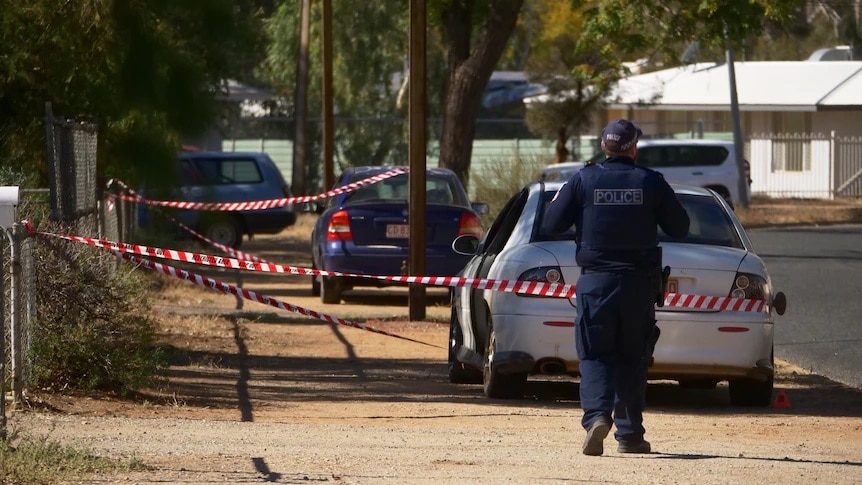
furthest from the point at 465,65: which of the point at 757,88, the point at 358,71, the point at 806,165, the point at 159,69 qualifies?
the point at 757,88

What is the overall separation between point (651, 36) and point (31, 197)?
46.0ft

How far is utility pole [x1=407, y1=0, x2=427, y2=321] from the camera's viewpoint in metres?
14.4

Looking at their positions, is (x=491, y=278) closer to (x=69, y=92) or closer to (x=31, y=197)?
(x=69, y=92)

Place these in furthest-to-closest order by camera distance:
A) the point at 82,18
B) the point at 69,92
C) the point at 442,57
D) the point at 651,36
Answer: the point at 442,57 < the point at 651,36 < the point at 69,92 < the point at 82,18

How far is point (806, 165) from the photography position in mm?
41719

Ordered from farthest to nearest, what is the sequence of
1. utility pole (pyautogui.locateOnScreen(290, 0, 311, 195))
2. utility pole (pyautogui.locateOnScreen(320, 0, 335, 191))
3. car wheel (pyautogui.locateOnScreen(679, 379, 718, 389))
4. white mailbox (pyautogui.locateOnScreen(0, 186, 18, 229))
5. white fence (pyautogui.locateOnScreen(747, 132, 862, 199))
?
white fence (pyautogui.locateOnScreen(747, 132, 862, 199)) < utility pole (pyautogui.locateOnScreen(290, 0, 311, 195)) < utility pole (pyautogui.locateOnScreen(320, 0, 335, 191)) < car wheel (pyautogui.locateOnScreen(679, 379, 718, 389)) < white mailbox (pyautogui.locateOnScreen(0, 186, 18, 229))

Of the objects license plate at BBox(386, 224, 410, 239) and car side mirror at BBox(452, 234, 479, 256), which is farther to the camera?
license plate at BBox(386, 224, 410, 239)

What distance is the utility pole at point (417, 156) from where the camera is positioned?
14367mm

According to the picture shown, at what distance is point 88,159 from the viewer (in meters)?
11.2

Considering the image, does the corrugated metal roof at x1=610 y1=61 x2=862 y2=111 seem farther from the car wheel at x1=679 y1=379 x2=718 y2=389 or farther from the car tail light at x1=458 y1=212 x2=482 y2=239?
the car wheel at x1=679 y1=379 x2=718 y2=389

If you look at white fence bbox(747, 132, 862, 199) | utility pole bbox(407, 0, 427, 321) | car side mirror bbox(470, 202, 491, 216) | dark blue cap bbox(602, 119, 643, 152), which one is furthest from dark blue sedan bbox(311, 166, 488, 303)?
white fence bbox(747, 132, 862, 199)

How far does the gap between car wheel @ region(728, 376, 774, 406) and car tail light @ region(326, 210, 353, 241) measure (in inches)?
266

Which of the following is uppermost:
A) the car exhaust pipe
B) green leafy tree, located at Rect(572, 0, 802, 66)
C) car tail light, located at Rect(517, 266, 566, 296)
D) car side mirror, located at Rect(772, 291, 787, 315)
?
green leafy tree, located at Rect(572, 0, 802, 66)

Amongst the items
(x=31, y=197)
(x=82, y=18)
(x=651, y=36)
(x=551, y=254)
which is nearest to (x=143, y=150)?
(x=82, y=18)
